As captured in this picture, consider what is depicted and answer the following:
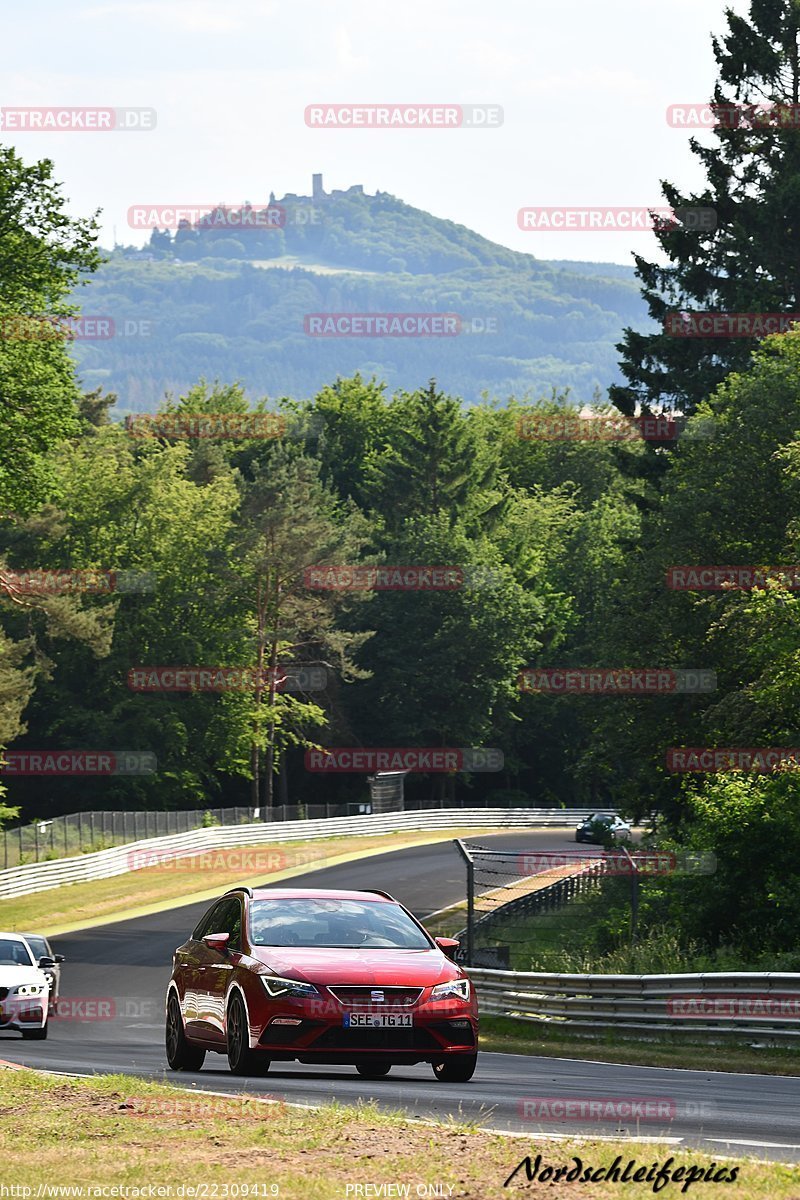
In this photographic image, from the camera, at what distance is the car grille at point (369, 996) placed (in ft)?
42.1

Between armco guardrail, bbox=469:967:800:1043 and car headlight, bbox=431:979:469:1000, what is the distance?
18.9 ft

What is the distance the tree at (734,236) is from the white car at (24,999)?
119ft

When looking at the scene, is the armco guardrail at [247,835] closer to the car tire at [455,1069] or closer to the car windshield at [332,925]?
the car windshield at [332,925]

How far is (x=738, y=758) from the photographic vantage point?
117 ft

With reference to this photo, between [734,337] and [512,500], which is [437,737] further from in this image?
[734,337]

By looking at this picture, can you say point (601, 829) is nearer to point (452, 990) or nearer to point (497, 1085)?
point (497, 1085)

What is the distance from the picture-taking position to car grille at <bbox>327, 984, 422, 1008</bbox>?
42.1 ft

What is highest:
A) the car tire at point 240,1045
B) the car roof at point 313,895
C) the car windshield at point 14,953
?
the car roof at point 313,895

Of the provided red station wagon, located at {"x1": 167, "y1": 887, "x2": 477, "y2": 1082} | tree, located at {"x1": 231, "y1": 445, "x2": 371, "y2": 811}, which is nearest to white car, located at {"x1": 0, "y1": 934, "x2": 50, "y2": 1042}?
red station wagon, located at {"x1": 167, "y1": 887, "x2": 477, "y2": 1082}

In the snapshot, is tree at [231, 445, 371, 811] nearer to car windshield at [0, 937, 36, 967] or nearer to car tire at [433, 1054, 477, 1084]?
car windshield at [0, 937, 36, 967]

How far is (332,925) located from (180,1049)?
7.13 ft

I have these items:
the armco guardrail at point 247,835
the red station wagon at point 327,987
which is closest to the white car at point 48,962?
the red station wagon at point 327,987

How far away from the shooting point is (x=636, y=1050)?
20625 millimetres

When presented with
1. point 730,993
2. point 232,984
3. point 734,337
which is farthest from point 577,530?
point 232,984
